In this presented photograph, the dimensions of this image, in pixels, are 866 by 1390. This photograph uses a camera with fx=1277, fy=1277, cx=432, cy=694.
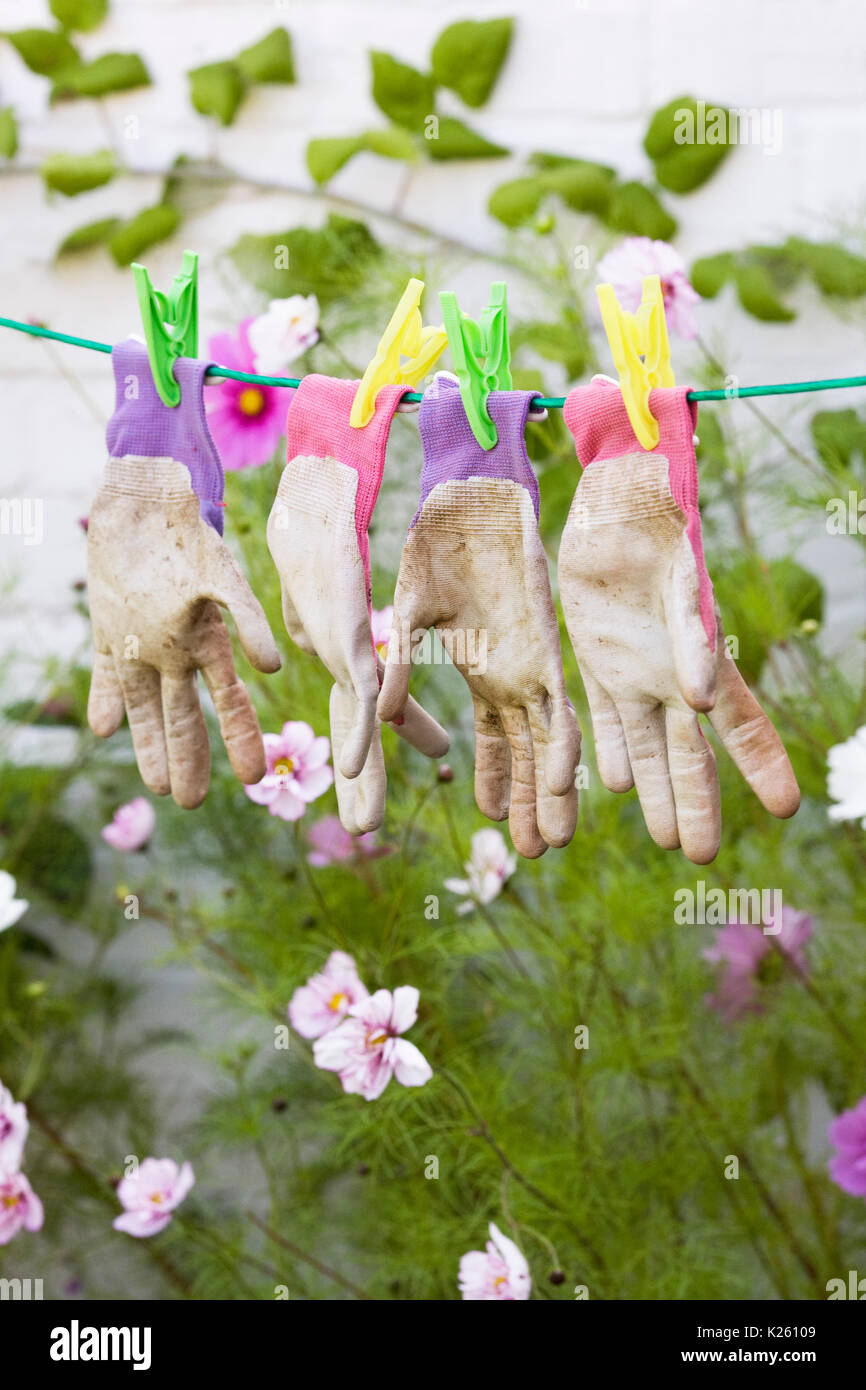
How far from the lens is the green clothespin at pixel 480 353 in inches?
23.0

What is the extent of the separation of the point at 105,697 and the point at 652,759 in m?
0.31

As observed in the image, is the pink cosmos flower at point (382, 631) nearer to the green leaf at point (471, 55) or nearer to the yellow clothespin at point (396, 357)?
the yellow clothespin at point (396, 357)

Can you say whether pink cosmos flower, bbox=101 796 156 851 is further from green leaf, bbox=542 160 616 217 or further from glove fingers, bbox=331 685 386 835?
green leaf, bbox=542 160 616 217

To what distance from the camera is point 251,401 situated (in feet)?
3.20

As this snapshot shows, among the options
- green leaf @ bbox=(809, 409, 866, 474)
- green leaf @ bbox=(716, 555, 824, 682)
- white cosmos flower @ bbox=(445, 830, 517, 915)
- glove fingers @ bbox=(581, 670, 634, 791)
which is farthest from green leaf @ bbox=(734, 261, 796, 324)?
glove fingers @ bbox=(581, 670, 634, 791)

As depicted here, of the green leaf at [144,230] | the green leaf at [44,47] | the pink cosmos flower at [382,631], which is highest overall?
the green leaf at [44,47]

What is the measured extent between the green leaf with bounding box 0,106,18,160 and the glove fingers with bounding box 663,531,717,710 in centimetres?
99

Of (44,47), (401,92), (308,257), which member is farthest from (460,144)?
(44,47)

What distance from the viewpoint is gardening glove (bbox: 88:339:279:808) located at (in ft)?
2.14

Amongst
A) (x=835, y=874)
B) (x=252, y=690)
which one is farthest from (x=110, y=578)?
(x=835, y=874)

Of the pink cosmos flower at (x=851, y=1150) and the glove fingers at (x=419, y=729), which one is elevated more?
the glove fingers at (x=419, y=729)

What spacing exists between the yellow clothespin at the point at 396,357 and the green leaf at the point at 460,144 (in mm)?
657

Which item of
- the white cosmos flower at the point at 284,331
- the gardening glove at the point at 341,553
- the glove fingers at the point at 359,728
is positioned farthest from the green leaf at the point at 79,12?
the glove fingers at the point at 359,728
